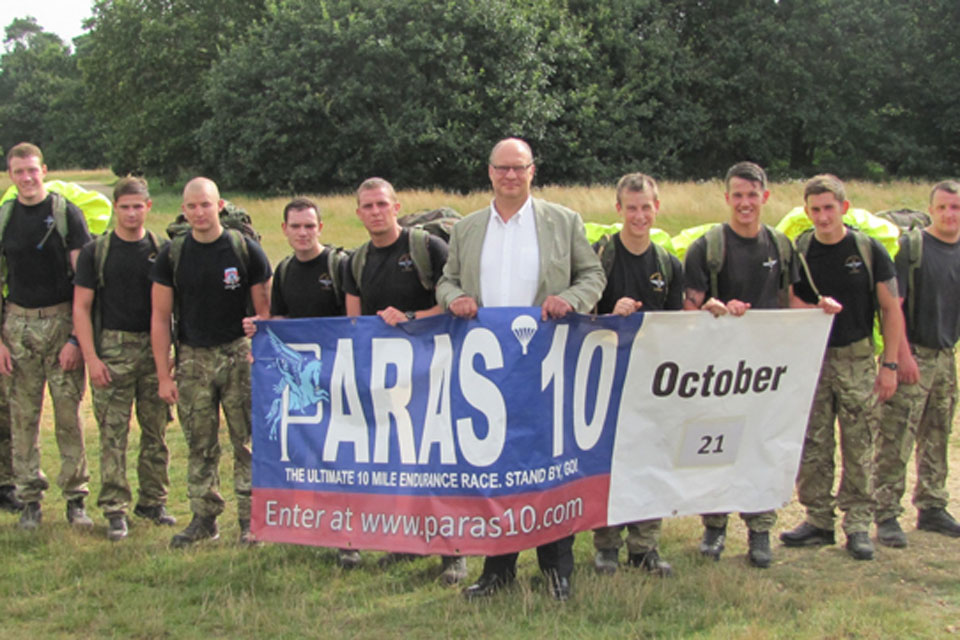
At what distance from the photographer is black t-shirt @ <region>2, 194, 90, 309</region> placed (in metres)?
6.75

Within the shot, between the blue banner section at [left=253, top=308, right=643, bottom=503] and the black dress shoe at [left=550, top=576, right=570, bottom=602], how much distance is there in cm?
53

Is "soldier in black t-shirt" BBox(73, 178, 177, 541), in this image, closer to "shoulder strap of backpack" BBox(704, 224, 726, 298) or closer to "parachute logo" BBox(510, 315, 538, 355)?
"parachute logo" BBox(510, 315, 538, 355)

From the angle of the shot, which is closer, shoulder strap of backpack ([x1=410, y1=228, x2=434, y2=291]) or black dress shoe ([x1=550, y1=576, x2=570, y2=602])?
black dress shoe ([x1=550, y1=576, x2=570, y2=602])

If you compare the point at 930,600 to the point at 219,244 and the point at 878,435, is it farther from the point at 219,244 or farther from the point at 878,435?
the point at 219,244

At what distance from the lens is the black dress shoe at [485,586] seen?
17.2ft

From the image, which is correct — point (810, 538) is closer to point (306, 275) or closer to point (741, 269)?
point (741, 269)

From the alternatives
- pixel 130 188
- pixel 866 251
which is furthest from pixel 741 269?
pixel 130 188

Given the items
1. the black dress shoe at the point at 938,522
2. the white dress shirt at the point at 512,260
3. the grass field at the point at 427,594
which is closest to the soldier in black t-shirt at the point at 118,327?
the grass field at the point at 427,594

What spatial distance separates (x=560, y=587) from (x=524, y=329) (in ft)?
4.71

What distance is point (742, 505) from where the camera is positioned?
580 cm

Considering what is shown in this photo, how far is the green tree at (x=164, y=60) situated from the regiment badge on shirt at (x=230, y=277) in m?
38.2

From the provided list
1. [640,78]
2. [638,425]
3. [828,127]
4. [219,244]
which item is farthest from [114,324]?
[828,127]

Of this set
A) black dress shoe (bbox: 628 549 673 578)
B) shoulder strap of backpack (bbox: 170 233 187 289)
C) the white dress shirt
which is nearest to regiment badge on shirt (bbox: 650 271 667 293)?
the white dress shirt

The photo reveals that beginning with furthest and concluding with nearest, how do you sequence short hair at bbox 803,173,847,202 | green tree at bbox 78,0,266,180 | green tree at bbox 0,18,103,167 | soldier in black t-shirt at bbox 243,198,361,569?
green tree at bbox 0,18,103,167 < green tree at bbox 78,0,266,180 < soldier in black t-shirt at bbox 243,198,361,569 < short hair at bbox 803,173,847,202
